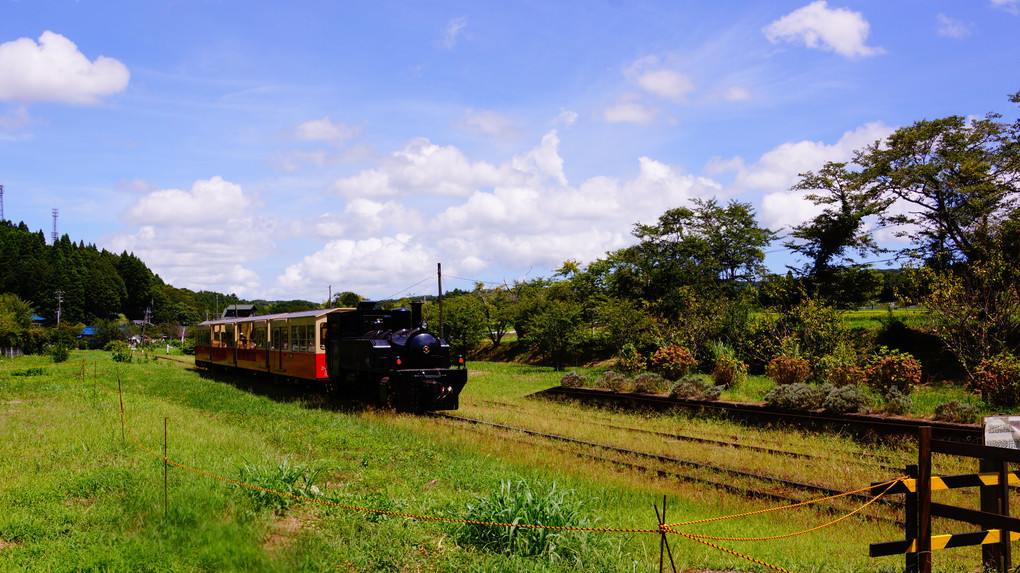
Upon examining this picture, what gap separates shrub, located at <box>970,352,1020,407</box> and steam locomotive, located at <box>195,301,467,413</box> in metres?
12.3

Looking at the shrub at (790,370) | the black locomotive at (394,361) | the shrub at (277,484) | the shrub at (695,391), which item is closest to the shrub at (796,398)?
the shrub at (695,391)

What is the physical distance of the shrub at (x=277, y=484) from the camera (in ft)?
21.7

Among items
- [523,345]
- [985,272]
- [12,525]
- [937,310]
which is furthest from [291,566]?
[523,345]

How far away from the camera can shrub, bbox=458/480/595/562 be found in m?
5.66

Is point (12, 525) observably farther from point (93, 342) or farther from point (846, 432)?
point (93, 342)

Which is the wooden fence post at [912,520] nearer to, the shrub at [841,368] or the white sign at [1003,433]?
the white sign at [1003,433]

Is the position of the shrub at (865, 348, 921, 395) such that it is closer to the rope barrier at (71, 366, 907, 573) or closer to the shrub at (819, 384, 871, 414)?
the shrub at (819, 384, 871, 414)

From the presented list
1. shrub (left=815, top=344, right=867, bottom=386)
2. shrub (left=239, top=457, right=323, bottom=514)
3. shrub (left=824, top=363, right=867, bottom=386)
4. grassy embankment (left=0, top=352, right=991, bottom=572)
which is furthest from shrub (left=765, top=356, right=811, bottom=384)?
shrub (left=239, top=457, right=323, bottom=514)

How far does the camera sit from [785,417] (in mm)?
13859

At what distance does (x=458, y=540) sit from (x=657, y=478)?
4305 mm

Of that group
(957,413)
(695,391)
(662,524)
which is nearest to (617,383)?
(695,391)

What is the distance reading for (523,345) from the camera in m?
46.8

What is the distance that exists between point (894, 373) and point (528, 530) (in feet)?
44.6

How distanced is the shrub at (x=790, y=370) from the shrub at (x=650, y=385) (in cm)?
318
